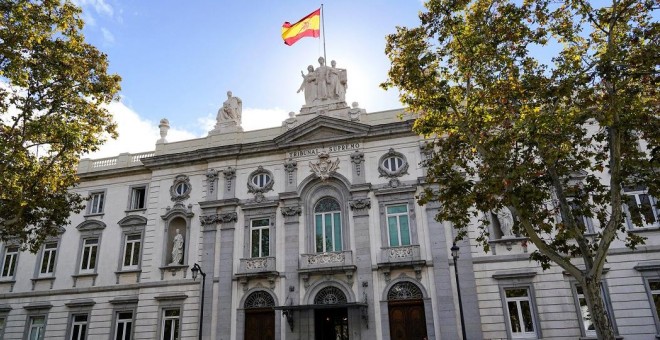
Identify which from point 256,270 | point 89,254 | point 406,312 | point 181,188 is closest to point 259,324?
point 256,270

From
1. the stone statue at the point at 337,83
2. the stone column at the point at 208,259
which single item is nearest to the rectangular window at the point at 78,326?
the stone column at the point at 208,259

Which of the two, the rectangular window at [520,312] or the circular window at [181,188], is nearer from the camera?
the rectangular window at [520,312]

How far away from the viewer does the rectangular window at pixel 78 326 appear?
83.9 feet

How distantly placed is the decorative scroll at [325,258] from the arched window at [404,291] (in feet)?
8.83

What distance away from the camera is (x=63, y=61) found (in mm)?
18031

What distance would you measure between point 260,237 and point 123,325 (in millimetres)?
8552

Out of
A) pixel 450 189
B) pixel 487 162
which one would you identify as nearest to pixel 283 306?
pixel 450 189

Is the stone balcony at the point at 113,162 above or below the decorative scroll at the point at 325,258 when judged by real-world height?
above

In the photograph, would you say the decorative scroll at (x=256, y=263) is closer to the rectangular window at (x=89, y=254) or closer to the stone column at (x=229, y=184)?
the stone column at (x=229, y=184)

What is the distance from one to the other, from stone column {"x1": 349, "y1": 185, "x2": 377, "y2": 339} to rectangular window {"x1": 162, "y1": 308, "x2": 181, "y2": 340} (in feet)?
30.7

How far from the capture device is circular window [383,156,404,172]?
79.4 ft

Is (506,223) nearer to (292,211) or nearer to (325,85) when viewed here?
(292,211)

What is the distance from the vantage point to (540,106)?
49.2ft

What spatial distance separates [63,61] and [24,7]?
2.13 meters
